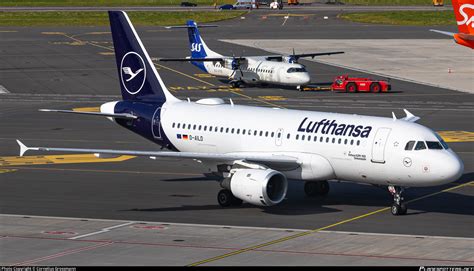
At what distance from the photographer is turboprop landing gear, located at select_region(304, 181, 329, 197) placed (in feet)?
160

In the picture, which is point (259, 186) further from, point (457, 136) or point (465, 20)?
point (465, 20)

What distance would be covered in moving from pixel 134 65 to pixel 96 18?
463 ft

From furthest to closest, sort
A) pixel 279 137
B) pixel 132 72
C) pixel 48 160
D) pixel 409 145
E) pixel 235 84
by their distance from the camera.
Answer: pixel 235 84 < pixel 48 160 < pixel 132 72 < pixel 279 137 < pixel 409 145

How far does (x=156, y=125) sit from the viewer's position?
52188 mm

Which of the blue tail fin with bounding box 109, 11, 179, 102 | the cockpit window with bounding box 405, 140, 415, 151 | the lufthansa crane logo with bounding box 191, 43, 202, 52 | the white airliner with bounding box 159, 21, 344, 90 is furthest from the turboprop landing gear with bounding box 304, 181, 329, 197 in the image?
the lufthansa crane logo with bounding box 191, 43, 202, 52

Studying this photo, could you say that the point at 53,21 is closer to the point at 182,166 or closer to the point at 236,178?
the point at 182,166

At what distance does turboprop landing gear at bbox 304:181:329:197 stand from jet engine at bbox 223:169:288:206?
14.8 ft

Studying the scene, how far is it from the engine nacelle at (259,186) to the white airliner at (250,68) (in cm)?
5351

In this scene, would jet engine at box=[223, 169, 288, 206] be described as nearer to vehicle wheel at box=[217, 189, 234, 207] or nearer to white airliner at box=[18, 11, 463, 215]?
white airliner at box=[18, 11, 463, 215]

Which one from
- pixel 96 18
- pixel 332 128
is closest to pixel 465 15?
pixel 332 128

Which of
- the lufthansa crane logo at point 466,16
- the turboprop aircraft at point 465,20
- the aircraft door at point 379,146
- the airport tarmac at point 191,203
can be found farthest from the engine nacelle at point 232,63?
the aircraft door at point 379,146

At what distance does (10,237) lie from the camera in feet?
131

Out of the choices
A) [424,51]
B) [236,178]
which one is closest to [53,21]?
[424,51]

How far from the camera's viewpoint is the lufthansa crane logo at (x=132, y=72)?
178 feet
